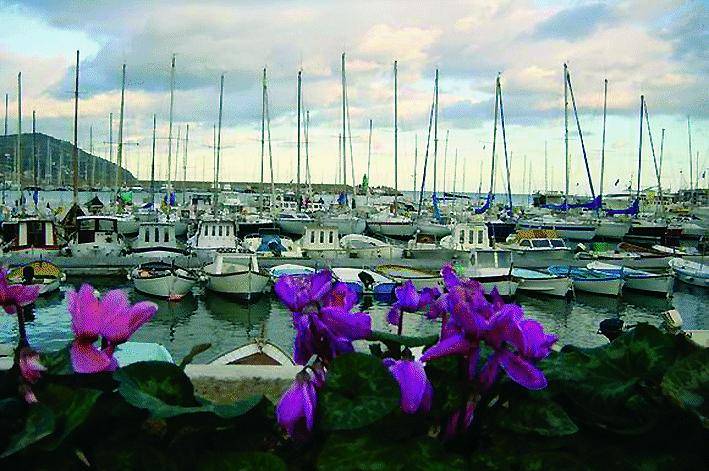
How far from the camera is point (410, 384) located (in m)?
1.85

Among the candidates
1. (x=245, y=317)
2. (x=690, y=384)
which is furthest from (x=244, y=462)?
(x=245, y=317)

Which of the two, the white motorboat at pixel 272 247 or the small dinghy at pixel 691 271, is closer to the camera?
the small dinghy at pixel 691 271

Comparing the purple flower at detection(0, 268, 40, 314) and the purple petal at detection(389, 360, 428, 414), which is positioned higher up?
the purple flower at detection(0, 268, 40, 314)

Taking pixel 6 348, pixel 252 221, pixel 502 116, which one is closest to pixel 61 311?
pixel 6 348

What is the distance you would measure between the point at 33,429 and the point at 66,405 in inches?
4.3

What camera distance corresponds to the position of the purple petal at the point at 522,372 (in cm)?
180

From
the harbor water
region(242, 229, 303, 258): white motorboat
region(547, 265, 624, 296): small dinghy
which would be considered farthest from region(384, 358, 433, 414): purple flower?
region(242, 229, 303, 258): white motorboat

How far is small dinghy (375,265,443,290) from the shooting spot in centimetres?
2539

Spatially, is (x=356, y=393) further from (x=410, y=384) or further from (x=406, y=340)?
(x=406, y=340)

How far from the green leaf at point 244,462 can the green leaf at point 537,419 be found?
58cm

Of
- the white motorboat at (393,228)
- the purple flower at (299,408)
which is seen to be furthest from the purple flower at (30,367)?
the white motorboat at (393,228)

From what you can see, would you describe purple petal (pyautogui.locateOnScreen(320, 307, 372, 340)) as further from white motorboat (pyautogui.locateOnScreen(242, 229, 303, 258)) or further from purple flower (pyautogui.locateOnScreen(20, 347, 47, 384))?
white motorboat (pyautogui.locateOnScreen(242, 229, 303, 258))

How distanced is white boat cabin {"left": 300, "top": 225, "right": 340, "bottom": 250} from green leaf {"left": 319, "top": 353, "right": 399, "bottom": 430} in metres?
32.1

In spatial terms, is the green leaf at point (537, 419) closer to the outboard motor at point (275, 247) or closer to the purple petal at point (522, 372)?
the purple petal at point (522, 372)
